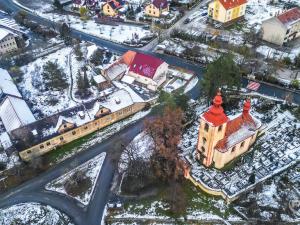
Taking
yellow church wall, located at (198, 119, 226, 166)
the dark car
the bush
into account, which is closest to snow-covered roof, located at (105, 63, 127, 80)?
the bush

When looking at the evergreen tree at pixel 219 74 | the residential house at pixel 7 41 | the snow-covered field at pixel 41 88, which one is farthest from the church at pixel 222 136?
the residential house at pixel 7 41

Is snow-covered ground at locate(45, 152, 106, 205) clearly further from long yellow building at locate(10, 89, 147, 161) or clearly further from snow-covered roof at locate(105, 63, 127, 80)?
snow-covered roof at locate(105, 63, 127, 80)

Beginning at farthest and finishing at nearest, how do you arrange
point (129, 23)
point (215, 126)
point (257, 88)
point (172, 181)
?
point (129, 23) → point (257, 88) → point (172, 181) → point (215, 126)

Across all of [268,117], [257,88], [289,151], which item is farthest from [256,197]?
[257,88]

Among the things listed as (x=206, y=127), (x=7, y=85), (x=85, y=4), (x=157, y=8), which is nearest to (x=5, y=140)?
(x=7, y=85)

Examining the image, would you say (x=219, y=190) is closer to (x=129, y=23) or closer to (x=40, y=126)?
(x=40, y=126)

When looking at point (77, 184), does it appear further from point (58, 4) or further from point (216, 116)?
Answer: point (58, 4)

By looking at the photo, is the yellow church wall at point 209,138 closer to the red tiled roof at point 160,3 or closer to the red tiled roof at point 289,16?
the red tiled roof at point 289,16
